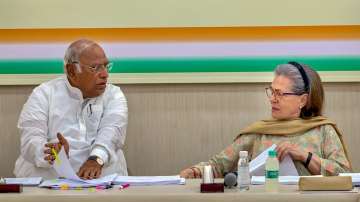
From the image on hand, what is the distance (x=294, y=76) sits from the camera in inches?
148

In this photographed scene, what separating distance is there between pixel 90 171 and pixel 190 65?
1245 mm

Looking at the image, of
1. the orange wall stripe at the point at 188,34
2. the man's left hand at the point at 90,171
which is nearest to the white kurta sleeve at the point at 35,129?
the man's left hand at the point at 90,171

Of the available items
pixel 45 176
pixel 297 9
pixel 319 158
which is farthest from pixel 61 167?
pixel 297 9

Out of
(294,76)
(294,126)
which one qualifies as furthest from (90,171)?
(294,76)

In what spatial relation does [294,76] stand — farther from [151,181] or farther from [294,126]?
[151,181]

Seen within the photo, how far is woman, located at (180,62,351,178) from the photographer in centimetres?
369

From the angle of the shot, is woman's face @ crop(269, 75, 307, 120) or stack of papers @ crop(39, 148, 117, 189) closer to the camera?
stack of papers @ crop(39, 148, 117, 189)

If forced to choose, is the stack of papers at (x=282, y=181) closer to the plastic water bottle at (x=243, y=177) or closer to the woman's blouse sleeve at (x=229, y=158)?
the plastic water bottle at (x=243, y=177)

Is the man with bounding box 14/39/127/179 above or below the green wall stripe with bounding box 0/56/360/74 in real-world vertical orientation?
below

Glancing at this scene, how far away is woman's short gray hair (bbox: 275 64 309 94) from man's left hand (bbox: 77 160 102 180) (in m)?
1.13

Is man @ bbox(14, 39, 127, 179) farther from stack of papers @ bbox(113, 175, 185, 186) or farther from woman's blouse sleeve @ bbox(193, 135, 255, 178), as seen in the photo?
stack of papers @ bbox(113, 175, 185, 186)

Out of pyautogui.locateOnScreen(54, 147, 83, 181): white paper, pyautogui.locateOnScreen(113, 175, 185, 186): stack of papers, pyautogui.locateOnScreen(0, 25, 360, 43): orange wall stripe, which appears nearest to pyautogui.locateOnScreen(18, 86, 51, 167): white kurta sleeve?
pyautogui.locateOnScreen(0, 25, 360, 43): orange wall stripe

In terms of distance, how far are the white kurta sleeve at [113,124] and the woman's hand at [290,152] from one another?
3.08 ft

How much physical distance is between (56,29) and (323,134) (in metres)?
1.81
